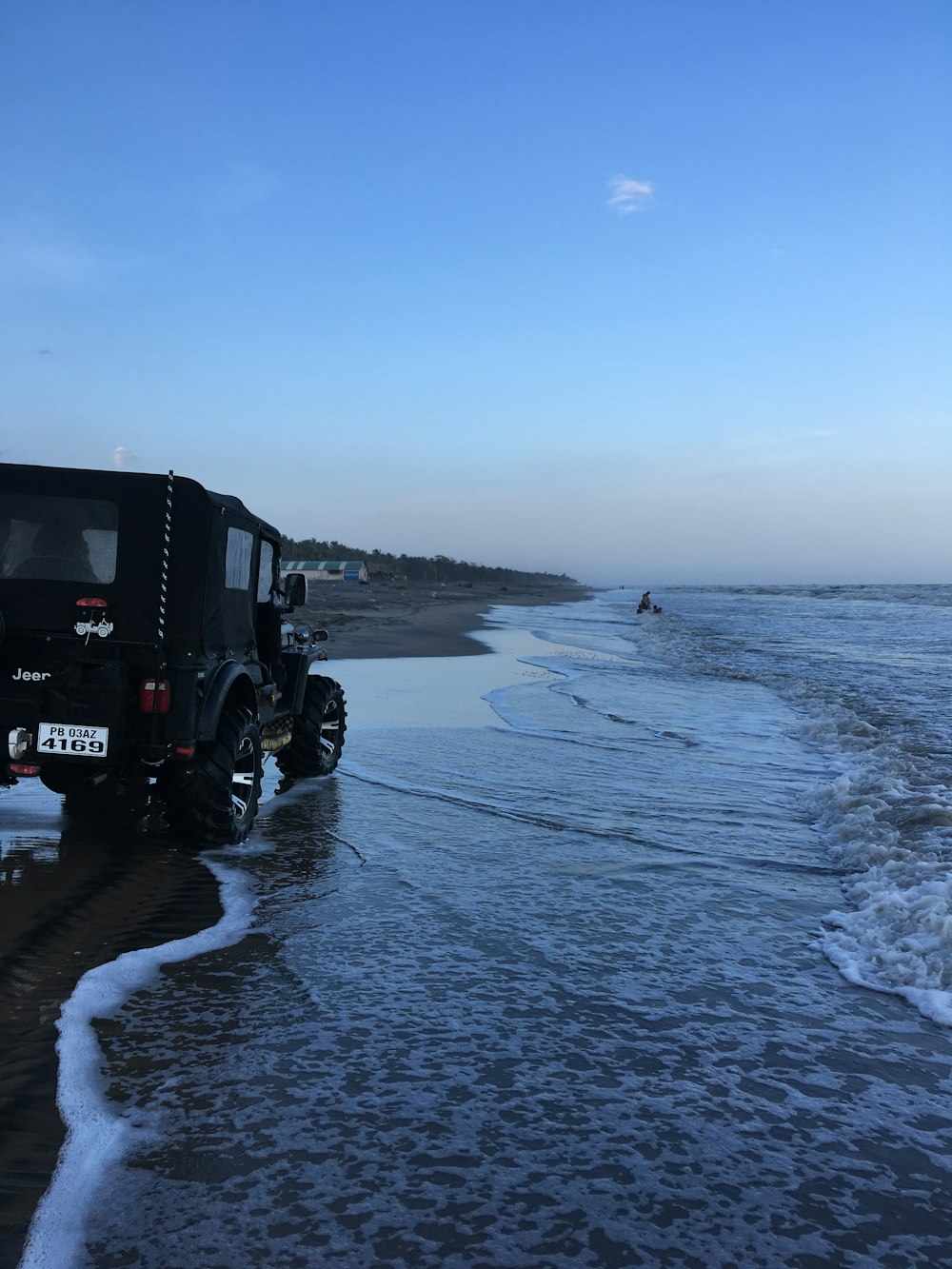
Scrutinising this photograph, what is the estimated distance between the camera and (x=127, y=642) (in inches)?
214

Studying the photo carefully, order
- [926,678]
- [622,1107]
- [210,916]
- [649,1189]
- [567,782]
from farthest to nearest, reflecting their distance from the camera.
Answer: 1. [926,678]
2. [567,782]
3. [210,916]
4. [622,1107]
5. [649,1189]

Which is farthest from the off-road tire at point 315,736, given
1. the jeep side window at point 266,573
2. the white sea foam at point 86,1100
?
the white sea foam at point 86,1100

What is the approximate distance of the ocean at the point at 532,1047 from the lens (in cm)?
236

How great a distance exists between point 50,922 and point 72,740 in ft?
3.69

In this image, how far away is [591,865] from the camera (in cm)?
569

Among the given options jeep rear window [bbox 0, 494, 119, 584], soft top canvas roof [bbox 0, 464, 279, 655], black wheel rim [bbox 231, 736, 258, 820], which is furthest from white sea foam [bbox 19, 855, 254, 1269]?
jeep rear window [bbox 0, 494, 119, 584]

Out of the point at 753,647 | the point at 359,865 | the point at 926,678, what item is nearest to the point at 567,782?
the point at 359,865

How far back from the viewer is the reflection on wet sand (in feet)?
8.63

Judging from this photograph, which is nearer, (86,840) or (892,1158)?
(892,1158)

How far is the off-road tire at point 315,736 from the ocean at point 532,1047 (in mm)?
745

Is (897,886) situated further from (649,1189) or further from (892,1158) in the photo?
(649,1189)

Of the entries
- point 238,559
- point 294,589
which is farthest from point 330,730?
point 238,559

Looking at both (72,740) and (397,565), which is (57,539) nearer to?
(72,740)

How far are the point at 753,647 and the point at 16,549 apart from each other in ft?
81.0
